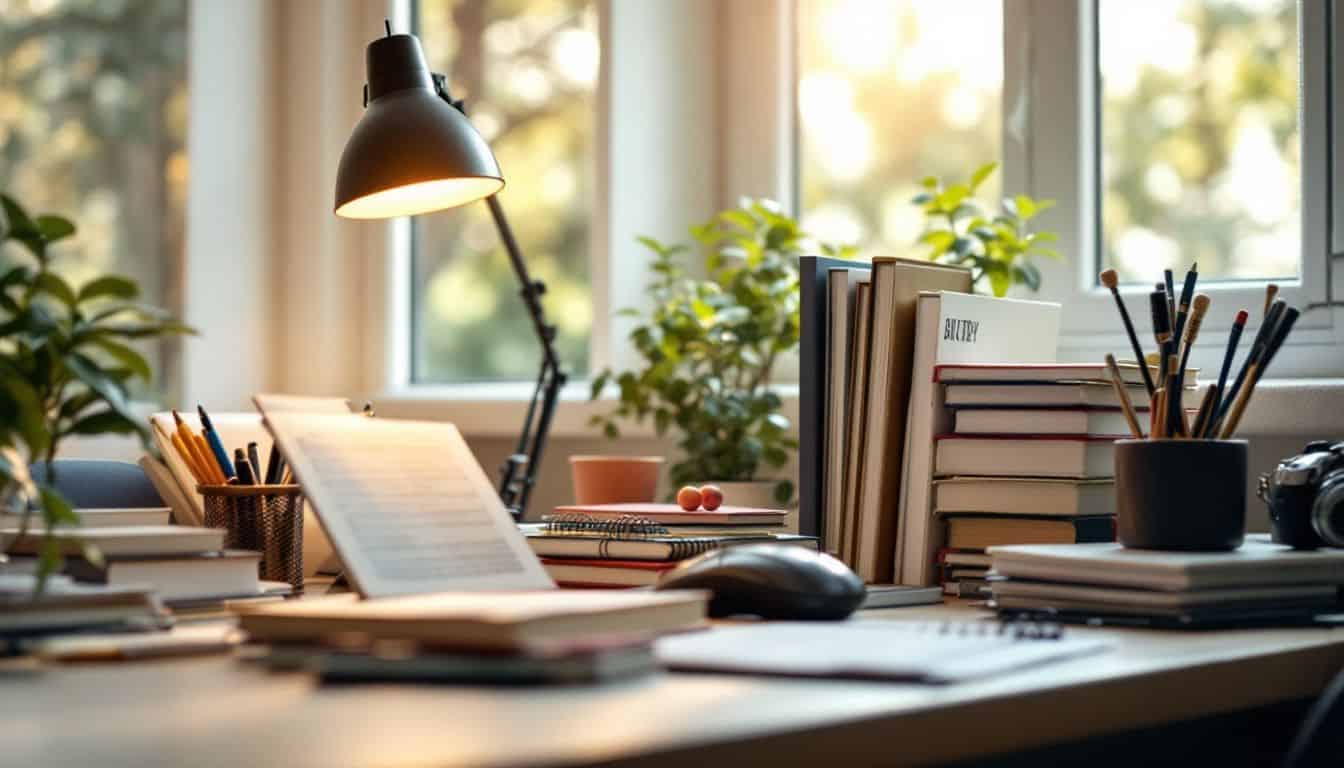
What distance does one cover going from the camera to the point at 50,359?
948 millimetres

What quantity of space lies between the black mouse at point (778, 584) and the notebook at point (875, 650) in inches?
1.6

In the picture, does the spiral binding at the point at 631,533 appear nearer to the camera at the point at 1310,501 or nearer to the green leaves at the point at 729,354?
the camera at the point at 1310,501

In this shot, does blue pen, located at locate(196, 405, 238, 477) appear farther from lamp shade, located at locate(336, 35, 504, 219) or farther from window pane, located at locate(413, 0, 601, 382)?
window pane, located at locate(413, 0, 601, 382)

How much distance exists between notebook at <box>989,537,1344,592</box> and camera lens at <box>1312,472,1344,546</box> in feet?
0.14

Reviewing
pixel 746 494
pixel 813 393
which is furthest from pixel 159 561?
pixel 746 494

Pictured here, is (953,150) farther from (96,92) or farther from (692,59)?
(96,92)

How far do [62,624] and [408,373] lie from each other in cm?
249

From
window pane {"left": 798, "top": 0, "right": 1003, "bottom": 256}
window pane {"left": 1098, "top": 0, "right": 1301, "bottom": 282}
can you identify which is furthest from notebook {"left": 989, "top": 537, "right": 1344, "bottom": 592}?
window pane {"left": 798, "top": 0, "right": 1003, "bottom": 256}

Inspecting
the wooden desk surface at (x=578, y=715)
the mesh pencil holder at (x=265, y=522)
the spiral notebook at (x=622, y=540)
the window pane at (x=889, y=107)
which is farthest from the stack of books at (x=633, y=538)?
the window pane at (x=889, y=107)

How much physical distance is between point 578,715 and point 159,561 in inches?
20.5

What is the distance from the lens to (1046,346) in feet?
5.90

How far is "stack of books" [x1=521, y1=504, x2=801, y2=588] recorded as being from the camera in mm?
1336

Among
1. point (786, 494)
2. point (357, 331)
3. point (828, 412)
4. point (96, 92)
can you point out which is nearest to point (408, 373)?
point (357, 331)

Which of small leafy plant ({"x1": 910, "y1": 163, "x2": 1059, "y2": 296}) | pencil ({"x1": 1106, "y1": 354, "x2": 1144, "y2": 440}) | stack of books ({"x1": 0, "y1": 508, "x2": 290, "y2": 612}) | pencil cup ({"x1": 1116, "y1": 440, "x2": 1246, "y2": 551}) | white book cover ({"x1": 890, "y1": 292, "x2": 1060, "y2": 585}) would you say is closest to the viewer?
stack of books ({"x1": 0, "y1": 508, "x2": 290, "y2": 612})
